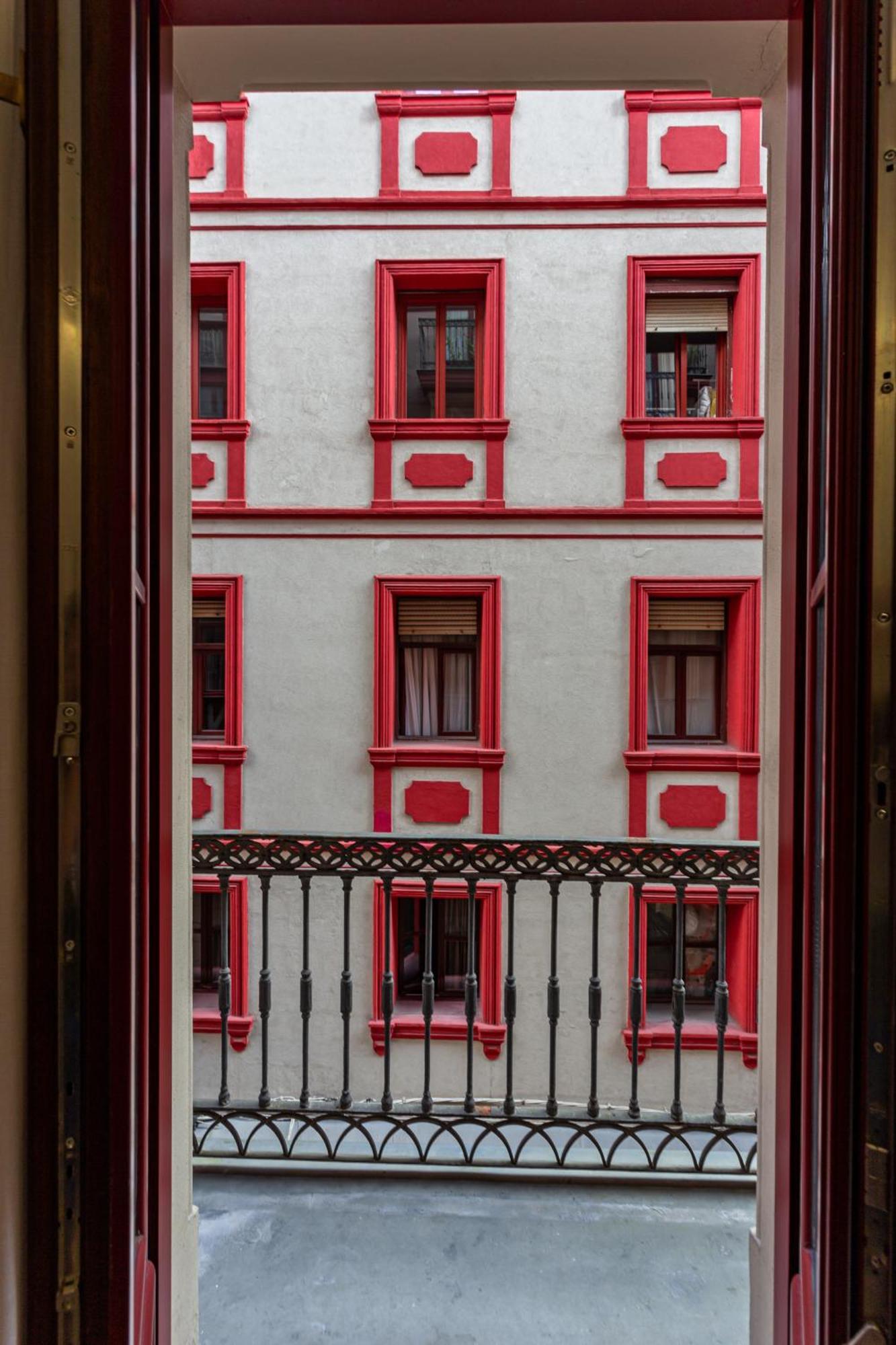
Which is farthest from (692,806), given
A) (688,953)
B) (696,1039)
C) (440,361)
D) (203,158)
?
(203,158)

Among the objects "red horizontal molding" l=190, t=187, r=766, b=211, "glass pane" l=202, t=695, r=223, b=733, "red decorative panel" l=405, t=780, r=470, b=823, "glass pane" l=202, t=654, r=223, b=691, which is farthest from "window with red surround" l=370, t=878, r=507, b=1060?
"red horizontal molding" l=190, t=187, r=766, b=211

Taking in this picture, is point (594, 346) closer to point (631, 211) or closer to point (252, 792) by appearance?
point (631, 211)

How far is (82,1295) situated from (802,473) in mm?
1616

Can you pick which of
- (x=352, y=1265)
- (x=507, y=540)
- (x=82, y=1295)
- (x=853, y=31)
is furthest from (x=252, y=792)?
(x=853, y=31)

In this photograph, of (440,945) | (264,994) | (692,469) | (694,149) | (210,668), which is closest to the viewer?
(264,994)

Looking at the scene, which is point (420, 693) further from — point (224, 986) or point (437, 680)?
point (224, 986)

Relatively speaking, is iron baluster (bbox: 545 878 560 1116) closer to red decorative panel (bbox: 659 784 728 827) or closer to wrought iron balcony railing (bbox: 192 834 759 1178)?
wrought iron balcony railing (bbox: 192 834 759 1178)

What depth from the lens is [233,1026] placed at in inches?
207

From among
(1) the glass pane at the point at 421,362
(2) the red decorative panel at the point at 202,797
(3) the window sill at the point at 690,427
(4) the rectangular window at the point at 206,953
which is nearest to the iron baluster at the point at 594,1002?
(2) the red decorative panel at the point at 202,797

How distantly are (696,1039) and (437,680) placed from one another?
3343 millimetres

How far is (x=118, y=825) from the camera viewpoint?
3.07ft

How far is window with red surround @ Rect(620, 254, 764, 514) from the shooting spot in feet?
16.8

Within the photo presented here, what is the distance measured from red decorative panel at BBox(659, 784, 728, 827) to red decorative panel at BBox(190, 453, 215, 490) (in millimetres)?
4276

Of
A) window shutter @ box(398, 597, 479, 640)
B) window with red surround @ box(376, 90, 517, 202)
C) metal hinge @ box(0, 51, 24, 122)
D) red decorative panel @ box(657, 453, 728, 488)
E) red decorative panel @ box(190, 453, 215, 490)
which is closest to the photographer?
metal hinge @ box(0, 51, 24, 122)
